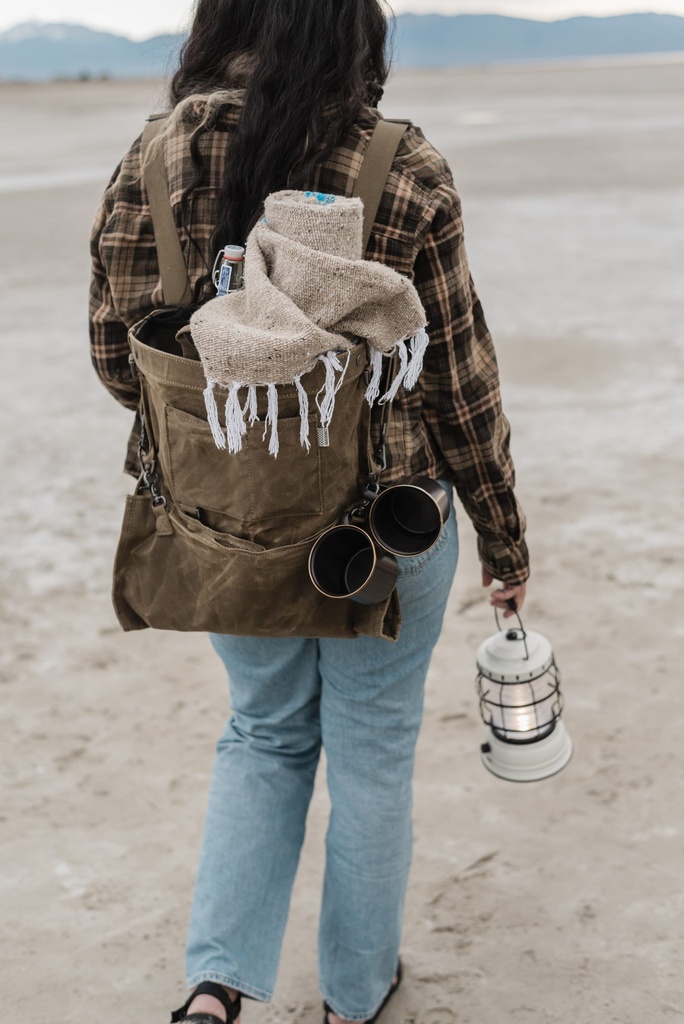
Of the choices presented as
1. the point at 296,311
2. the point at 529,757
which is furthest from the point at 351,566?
the point at 529,757

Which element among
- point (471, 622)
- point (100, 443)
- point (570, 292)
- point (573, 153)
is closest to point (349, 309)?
point (471, 622)

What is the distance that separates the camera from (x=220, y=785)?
191 cm

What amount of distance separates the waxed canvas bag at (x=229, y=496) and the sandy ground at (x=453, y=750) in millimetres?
981

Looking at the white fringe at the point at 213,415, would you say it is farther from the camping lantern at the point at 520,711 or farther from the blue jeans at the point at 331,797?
the camping lantern at the point at 520,711

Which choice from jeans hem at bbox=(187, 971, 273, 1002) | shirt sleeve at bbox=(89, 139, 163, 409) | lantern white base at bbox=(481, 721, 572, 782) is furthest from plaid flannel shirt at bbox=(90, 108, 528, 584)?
jeans hem at bbox=(187, 971, 273, 1002)

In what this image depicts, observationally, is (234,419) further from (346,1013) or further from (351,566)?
(346,1013)

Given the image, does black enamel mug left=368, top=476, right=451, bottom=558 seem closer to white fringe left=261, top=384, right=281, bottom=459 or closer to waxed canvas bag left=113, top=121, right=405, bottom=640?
waxed canvas bag left=113, top=121, right=405, bottom=640

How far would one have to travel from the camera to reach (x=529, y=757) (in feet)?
7.43

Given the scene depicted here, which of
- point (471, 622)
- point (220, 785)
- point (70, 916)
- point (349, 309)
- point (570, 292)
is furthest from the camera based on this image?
point (570, 292)

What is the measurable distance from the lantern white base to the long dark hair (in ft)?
4.30

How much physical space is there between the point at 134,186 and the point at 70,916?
1628 millimetres

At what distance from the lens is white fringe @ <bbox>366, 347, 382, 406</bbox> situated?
1.49 m

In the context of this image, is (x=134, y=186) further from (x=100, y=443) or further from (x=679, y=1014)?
(x=100, y=443)

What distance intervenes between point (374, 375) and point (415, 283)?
7.5 inches
